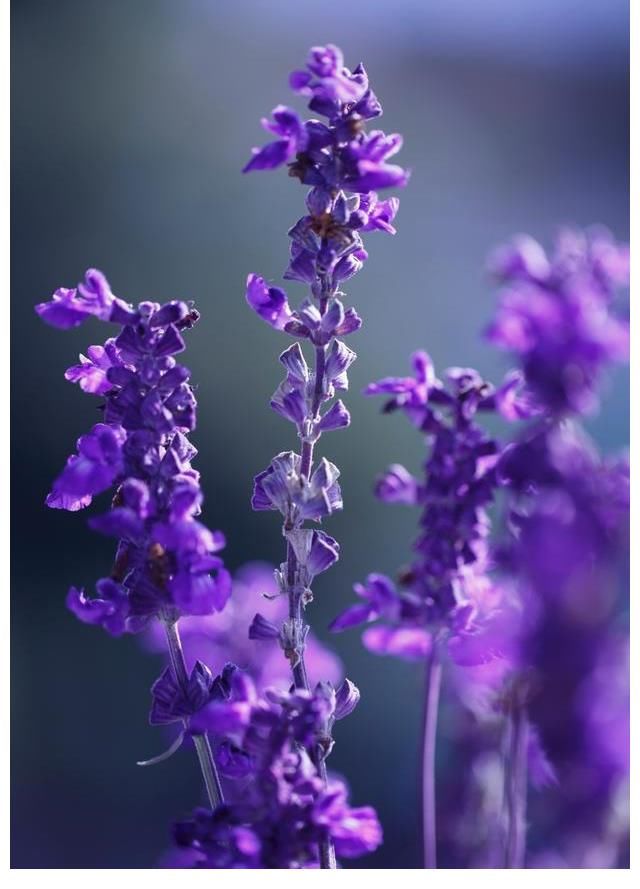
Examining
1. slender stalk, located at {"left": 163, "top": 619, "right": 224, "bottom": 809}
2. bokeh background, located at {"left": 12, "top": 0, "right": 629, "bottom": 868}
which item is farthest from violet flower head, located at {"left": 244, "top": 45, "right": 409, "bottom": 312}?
bokeh background, located at {"left": 12, "top": 0, "right": 629, "bottom": 868}

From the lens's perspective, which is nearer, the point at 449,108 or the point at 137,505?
the point at 137,505

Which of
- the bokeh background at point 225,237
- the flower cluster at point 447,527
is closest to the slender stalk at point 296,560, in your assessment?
the flower cluster at point 447,527

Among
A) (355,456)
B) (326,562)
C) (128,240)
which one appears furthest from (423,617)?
(128,240)

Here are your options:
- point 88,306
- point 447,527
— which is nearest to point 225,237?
point 88,306

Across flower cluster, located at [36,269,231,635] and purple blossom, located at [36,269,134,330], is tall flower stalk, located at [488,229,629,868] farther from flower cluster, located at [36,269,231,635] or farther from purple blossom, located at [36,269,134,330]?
purple blossom, located at [36,269,134,330]

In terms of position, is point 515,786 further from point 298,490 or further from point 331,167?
point 331,167

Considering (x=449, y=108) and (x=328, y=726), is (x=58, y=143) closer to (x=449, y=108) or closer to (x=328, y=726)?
(x=449, y=108)

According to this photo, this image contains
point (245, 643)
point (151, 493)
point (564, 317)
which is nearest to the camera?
point (564, 317)
